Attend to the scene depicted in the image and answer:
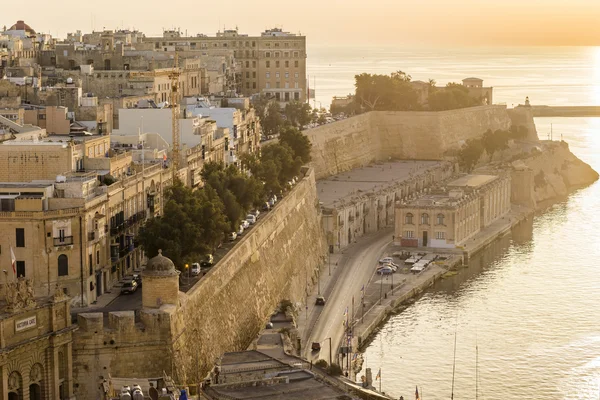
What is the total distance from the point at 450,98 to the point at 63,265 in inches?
2270

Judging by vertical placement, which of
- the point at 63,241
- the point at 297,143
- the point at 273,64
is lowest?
the point at 297,143

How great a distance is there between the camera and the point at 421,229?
2238 inches

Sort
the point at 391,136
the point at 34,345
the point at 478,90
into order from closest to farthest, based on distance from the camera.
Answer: the point at 34,345 → the point at 391,136 → the point at 478,90

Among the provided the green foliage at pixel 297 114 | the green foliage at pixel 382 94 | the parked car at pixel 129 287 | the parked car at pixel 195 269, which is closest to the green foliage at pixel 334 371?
the parked car at pixel 195 269

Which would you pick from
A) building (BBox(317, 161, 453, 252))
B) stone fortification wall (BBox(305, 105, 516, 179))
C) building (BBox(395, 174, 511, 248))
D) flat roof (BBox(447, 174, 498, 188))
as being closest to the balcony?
building (BBox(317, 161, 453, 252))

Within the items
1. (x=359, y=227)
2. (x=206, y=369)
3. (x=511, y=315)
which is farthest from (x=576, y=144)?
(x=206, y=369)

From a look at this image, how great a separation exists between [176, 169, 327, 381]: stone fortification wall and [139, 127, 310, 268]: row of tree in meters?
0.67

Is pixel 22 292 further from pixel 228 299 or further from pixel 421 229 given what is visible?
pixel 421 229

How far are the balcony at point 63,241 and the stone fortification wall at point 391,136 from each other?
39193 millimetres

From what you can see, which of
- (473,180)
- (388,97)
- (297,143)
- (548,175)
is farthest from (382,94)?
(297,143)

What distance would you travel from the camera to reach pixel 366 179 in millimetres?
69125

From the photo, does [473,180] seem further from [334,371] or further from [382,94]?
[334,371]

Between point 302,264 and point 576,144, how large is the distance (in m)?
62.8

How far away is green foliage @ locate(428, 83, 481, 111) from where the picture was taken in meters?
85.3
